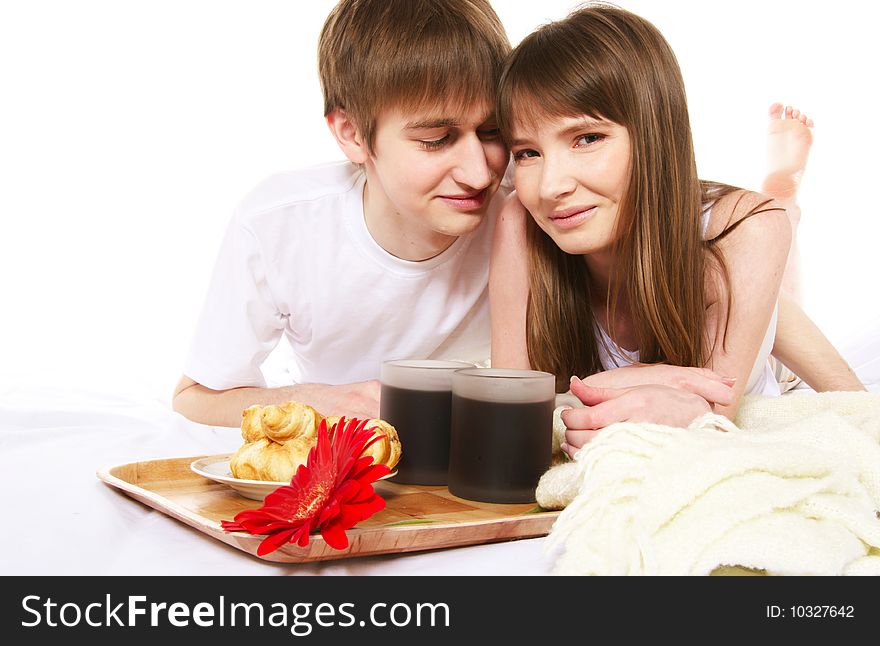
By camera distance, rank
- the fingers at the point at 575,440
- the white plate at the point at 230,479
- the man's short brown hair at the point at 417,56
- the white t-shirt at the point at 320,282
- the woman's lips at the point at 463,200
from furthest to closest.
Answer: the white t-shirt at the point at 320,282
the woman's lips at the point at 463,200
the man's short brown hair at the point at 417,56
the fingers at the point at 575,440
the white plate at the point at 230,479

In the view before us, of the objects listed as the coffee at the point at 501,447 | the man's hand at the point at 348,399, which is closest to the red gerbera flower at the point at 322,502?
the coffee at the point at 501,447

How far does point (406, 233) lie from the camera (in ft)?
5.60

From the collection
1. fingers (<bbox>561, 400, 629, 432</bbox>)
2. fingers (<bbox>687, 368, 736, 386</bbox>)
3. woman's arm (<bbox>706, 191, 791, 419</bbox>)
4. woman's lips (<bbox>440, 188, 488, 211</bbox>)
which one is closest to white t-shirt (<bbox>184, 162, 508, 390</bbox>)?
woman's lips (<bbox>440, 188, 488, 211</bbox>)

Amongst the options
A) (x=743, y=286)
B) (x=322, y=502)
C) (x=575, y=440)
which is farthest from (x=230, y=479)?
(x=743, y=286)

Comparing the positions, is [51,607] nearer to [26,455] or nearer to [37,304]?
[26,455]

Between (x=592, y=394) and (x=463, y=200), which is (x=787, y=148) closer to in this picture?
(x=463, y=200)

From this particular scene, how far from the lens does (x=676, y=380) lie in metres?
1.27

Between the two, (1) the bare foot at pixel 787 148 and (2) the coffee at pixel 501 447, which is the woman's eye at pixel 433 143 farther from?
(1) the bare foot at pixel 787 148

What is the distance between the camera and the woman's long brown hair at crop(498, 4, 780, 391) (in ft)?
4.31

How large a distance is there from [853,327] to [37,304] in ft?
7.48

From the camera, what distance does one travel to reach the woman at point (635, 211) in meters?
1.32

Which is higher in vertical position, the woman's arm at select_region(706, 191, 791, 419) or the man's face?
the man's face

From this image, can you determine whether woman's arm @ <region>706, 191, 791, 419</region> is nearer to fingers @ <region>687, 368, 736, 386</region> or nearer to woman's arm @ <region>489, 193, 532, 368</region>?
fingers @ <region>687, 368, 736, 386</region>

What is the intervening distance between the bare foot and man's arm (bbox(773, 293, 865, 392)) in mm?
478
